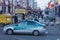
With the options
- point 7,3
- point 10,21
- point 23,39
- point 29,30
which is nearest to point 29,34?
point 29,30

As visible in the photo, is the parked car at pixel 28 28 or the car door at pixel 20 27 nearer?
the parked car at pixel 28 28

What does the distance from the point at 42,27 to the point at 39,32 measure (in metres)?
0.52

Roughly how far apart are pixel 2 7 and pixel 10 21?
42.2 ft

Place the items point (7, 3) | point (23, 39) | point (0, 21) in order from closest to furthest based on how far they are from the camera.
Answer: point (23, 39) → point (0, 21) → point (7, 3)

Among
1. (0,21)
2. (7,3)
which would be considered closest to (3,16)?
(0,21)

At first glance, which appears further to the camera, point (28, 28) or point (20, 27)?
point (20, 27)

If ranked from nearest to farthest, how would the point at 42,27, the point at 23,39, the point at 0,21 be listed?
the point at 23,39 < the point at 42,27 < the point at 0,21

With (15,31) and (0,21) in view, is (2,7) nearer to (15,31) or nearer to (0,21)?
(0,21)

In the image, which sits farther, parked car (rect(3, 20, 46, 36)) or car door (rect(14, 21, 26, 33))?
car door (rect(14, 21, 26, 33))

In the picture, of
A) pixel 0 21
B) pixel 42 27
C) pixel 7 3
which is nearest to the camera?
pixel 42 27

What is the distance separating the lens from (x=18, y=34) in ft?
73.9

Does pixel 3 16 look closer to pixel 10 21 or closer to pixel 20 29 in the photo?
pixel 10 21

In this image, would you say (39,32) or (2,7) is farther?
(2,7)

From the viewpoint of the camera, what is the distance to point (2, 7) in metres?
47.0
